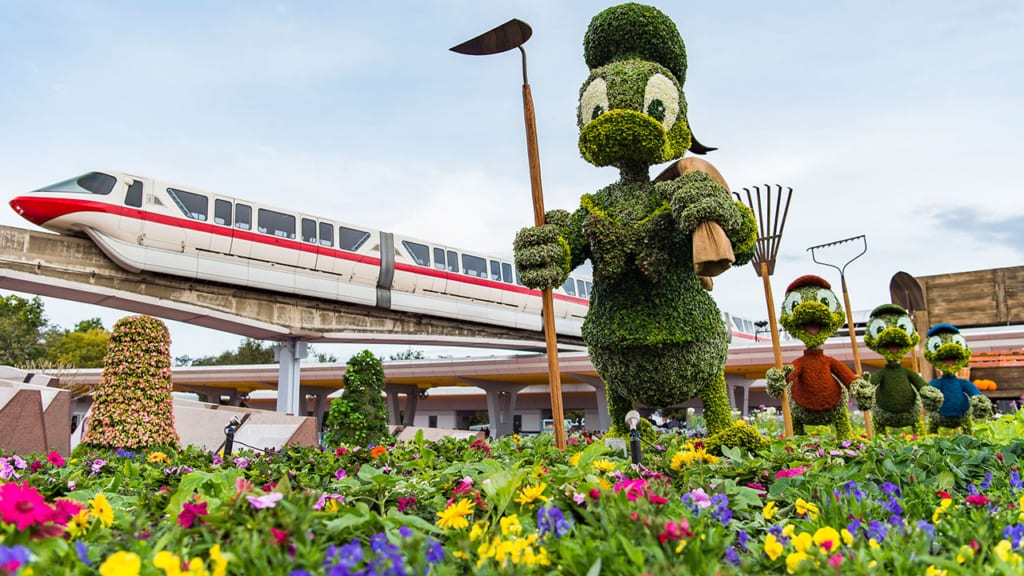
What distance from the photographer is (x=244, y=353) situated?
60.9 metres

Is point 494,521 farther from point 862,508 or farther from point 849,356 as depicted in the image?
point 849,356

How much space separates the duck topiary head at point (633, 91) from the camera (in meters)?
4.96

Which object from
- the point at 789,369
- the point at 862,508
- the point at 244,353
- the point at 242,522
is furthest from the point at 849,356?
the point at 244,353

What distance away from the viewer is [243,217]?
15688 mm

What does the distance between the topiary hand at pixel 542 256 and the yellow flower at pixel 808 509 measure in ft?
7.60

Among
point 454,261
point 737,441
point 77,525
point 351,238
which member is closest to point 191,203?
point 351,238

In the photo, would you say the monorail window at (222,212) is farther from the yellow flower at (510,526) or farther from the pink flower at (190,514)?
the yellow flower at (510,526)

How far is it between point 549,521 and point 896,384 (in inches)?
267

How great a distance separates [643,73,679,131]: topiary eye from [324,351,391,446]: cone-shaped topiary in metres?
4.82

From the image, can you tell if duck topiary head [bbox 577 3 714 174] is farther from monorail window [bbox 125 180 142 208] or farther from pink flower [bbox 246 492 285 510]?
monorail window [bbox 125 180 142 208]

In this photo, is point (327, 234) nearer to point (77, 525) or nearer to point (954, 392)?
point (954, 392)

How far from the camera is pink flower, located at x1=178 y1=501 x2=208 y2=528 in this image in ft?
6.51

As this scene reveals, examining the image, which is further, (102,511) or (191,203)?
(191,203)

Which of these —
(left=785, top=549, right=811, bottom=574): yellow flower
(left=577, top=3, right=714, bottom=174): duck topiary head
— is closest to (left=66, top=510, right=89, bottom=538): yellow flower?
(left=785, top=549, right=811, bottom=574): yellow flower
